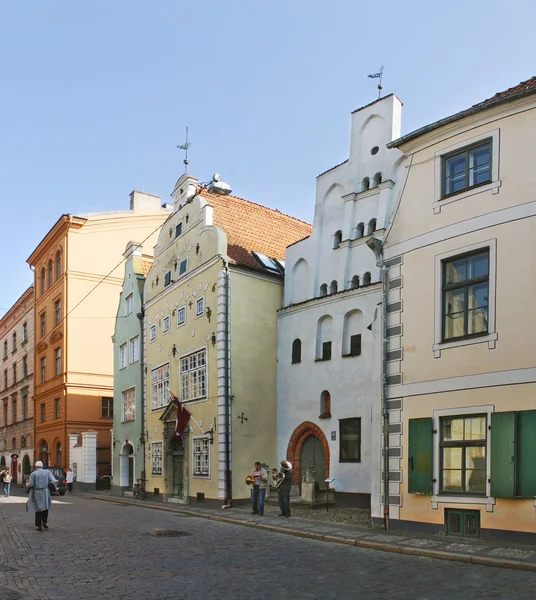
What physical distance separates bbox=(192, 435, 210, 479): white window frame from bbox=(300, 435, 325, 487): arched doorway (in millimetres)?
3630

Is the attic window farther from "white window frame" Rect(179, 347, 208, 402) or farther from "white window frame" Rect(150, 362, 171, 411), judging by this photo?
"white window frame" Rect(150, 362, 171, 411)

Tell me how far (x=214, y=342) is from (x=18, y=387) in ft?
110

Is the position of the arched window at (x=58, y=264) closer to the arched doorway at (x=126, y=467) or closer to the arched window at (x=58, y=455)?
the arched window at (x=58, y=455)

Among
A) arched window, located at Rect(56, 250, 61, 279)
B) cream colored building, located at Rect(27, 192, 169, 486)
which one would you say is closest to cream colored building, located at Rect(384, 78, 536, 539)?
cream colored building, located at Rect(27, 192, 169, 486)

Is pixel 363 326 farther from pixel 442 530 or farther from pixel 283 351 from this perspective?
pixel 442 530

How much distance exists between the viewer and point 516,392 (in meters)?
13.8

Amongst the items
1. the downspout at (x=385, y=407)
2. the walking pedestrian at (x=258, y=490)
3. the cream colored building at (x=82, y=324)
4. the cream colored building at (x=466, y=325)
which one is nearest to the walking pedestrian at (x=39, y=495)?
the walking pedestrian at (x=258, y=490)

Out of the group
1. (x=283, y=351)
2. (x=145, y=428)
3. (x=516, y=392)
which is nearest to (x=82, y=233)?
(x=145, y=428)

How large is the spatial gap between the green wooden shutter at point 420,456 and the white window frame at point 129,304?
72.5 ft

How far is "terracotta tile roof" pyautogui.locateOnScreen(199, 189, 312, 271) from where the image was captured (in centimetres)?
2780

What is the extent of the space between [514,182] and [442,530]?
727 cm

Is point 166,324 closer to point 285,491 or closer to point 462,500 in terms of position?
→ point 285,491

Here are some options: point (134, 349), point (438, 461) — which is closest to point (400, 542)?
point (438, 461)

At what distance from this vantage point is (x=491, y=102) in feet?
48.7
